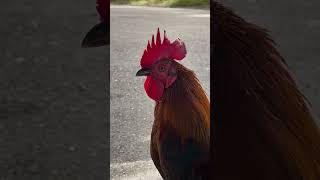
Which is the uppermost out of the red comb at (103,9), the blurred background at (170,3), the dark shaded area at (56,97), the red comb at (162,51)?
the blurred background at (170,3)

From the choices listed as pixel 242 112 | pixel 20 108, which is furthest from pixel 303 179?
pixel 20 108

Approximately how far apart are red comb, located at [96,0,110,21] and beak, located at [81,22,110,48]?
0.02 m

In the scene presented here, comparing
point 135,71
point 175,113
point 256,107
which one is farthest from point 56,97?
point 256,107

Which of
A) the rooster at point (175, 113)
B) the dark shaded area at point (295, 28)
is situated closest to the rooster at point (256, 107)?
the dark shaded area at point (295, 28)

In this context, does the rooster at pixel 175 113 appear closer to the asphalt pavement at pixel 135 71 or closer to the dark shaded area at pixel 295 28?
the asphalt pavement at pixel 135 71

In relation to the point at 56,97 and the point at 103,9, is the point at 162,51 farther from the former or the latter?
the point at 56,97

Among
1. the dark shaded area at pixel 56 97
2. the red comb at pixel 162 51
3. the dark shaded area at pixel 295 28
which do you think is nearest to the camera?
the dark shaded area at pixel 295 28

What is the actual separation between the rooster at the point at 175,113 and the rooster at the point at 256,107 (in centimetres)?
12

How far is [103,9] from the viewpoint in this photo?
1423mm

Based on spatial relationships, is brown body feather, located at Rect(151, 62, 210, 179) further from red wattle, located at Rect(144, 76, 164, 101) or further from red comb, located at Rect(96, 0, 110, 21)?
red comb, located at Rect(96, 0, 110, 21)

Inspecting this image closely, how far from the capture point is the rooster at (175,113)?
1.39 metres

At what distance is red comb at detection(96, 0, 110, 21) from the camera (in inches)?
55.7

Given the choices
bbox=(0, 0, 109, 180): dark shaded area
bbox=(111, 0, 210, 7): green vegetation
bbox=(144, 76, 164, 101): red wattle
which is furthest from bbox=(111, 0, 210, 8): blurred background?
bbox=(144, 76, 164, 101): red wattle

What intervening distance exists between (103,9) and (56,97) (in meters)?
0.49
